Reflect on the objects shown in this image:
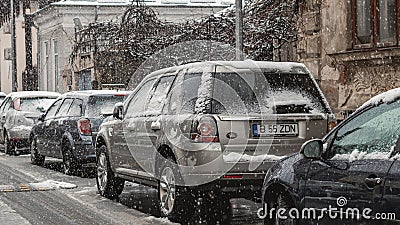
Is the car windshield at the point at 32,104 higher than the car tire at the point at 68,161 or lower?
higher

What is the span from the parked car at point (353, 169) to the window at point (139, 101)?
367 cm

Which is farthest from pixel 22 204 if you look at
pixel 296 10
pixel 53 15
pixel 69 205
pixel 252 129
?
pixel 53 15

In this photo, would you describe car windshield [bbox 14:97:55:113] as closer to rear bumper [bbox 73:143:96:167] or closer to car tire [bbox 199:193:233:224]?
rear bumper [bbox 73:143:96:167]

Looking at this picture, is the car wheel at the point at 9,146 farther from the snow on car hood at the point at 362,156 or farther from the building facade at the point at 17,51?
the building facade at the point at 17,51

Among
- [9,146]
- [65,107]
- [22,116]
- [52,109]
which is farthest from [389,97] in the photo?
[9,146]

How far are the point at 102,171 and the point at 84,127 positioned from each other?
2.78 meters

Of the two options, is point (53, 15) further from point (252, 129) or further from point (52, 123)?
point (252, 129)

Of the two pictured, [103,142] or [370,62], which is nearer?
[103,142]

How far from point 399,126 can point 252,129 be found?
3009mm

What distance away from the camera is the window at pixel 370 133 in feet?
19.9

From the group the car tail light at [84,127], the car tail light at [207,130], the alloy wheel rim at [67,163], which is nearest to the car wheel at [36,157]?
the alloy wheel rim at [67,163]

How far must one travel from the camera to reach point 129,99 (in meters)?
11.2

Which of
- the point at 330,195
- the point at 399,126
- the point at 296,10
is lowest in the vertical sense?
the point at 330,195

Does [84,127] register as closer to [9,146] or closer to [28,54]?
[9,146]
